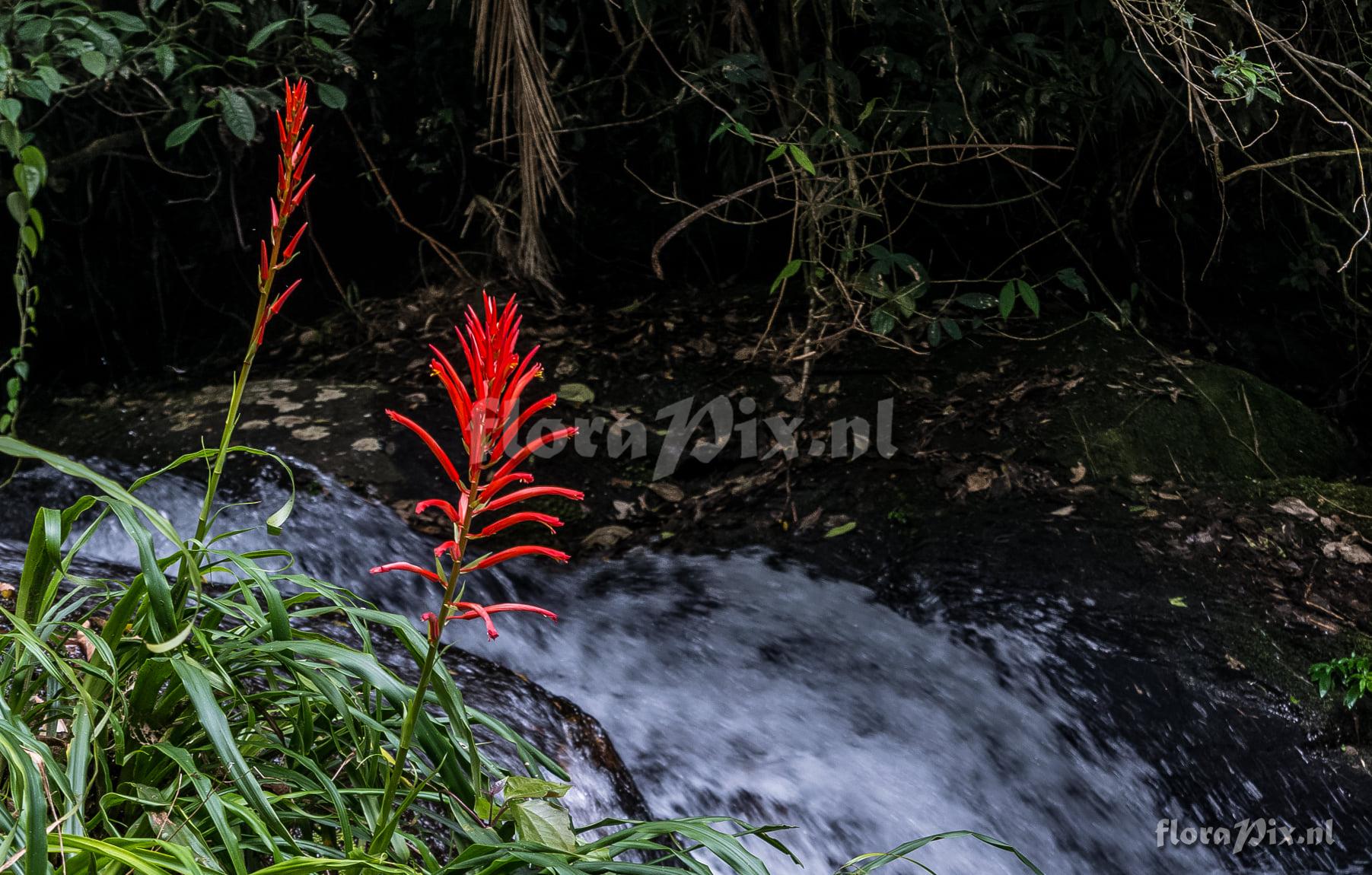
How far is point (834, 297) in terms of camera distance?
427 centimetres

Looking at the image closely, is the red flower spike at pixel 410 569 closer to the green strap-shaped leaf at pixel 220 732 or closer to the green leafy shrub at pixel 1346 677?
the green strap-shaped leaf at pixel 220 732

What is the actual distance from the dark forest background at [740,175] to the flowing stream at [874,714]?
1.16m

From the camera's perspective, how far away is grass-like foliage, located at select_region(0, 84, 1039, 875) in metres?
1.14

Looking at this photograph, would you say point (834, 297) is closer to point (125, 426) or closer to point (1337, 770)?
point (1337, 770)

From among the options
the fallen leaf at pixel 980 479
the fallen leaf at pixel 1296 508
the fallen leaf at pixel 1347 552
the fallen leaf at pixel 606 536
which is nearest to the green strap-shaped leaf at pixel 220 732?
the fallen leaf at pixel 606 536

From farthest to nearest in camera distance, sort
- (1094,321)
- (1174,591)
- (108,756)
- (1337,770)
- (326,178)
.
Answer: (326,178), (1094,321), (1174,591), (1337,770), (108,756)

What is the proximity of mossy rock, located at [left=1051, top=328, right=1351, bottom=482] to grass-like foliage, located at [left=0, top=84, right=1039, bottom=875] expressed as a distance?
278cm

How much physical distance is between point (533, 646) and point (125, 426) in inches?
87.4

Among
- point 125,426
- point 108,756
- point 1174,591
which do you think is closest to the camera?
point 108,756

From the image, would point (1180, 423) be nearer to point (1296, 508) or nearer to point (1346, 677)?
point (1296, 508)

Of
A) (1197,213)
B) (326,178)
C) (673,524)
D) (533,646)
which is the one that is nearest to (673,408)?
(673,524)

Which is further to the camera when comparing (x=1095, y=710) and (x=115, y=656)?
(x=1095, y=710)

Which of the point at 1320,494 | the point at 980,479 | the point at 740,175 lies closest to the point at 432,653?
the point at 980,479

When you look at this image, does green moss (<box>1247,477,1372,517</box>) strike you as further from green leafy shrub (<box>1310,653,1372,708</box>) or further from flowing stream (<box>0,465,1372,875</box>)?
flowing stream (<box>0,465,1372,875</box>)
